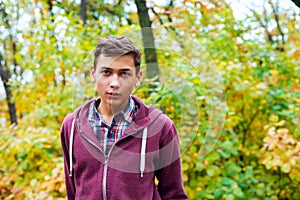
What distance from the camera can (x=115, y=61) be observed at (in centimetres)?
151

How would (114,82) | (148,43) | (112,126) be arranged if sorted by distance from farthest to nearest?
(148,43), (112,126), (114,82)

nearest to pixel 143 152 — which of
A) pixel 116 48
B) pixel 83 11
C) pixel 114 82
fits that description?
pixel 114 82

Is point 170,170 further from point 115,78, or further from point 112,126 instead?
point 115,78

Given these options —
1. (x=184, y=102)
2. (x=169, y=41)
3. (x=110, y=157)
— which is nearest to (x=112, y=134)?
(x=110, y=157)

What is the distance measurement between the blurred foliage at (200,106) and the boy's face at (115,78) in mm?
545

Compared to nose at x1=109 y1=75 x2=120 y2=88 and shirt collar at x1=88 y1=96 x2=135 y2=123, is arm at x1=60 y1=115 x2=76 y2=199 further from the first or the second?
nose at x1=109 y1=75 x2=120 y2=88

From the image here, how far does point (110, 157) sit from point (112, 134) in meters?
0.12

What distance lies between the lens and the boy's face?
149 cm

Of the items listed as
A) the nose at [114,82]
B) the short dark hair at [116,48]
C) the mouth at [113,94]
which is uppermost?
the short dark hair at [116,48]

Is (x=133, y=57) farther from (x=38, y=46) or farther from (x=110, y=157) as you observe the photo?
(x=38, y=46)

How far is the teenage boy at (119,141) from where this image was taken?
1503 millimetres

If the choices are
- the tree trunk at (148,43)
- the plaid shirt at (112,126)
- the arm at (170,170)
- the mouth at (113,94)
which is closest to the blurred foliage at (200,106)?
the tree trunk at (148,43)

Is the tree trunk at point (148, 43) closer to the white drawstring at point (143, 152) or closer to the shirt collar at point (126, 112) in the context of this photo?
the shirt collar at point (126, 112)

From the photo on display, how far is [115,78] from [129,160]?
0.34m
